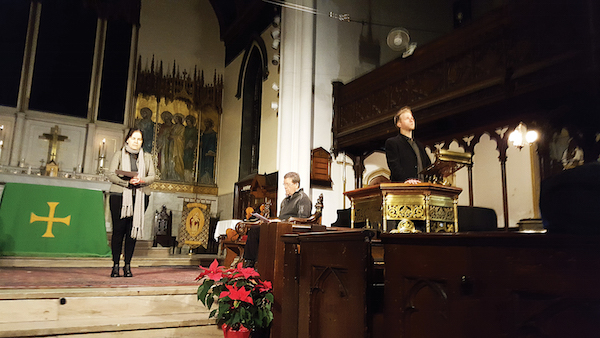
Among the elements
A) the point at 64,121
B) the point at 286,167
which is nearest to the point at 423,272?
the point at 286,167

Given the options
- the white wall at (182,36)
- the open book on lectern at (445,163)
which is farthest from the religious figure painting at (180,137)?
the open book on lectern at (445,163)

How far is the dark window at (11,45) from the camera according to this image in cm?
923

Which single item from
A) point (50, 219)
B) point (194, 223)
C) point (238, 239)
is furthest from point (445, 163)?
point (194, 223)

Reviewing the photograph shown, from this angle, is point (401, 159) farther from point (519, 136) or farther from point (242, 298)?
point (519, 136)

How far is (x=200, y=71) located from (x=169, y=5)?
1926mm

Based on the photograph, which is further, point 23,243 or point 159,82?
point 159,82

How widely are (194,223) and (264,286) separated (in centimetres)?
719

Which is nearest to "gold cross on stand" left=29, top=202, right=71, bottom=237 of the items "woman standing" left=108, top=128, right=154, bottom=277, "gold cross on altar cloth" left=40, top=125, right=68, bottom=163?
"woman standing" left=108, top=128, right=154, bottom=277

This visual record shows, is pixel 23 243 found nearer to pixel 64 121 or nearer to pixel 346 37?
pixel 64 121

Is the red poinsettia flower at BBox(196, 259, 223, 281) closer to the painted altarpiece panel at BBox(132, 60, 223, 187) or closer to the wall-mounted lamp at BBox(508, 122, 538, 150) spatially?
the wall-mounted lamp at BBox(508, 122, 538, 150)

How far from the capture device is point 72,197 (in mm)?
6289

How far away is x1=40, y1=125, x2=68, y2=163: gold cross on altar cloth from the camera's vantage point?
9316mm

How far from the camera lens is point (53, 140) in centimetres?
937

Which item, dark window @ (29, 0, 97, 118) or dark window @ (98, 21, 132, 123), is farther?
dark window @ (98, 21, 132, 123)
